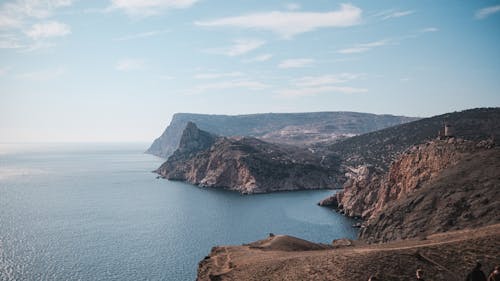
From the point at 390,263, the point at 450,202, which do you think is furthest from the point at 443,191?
the point at 390,263

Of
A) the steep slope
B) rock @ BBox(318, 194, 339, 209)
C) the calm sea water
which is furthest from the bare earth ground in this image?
rock @ BBox(318, 194, 339, 209)

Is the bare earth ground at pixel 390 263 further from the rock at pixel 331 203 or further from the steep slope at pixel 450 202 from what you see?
the rock at pixel 331 203

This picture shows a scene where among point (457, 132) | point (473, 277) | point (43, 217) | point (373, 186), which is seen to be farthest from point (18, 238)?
point (457, 132)

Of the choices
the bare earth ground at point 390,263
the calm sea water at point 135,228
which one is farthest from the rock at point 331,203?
the bare earth ground at point 390,263

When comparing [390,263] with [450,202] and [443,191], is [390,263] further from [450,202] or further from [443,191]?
[443,191]

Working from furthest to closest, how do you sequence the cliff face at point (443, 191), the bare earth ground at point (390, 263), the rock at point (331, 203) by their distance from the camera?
the rock at point (331, 203), the cliff face at point (443, 191), the bare earth ground at point (390, 263)

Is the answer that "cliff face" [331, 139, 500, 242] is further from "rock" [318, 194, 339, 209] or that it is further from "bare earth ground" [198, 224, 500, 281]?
"rock" [318, 194, 339, 209]

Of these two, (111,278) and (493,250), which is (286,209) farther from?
(493,250)
